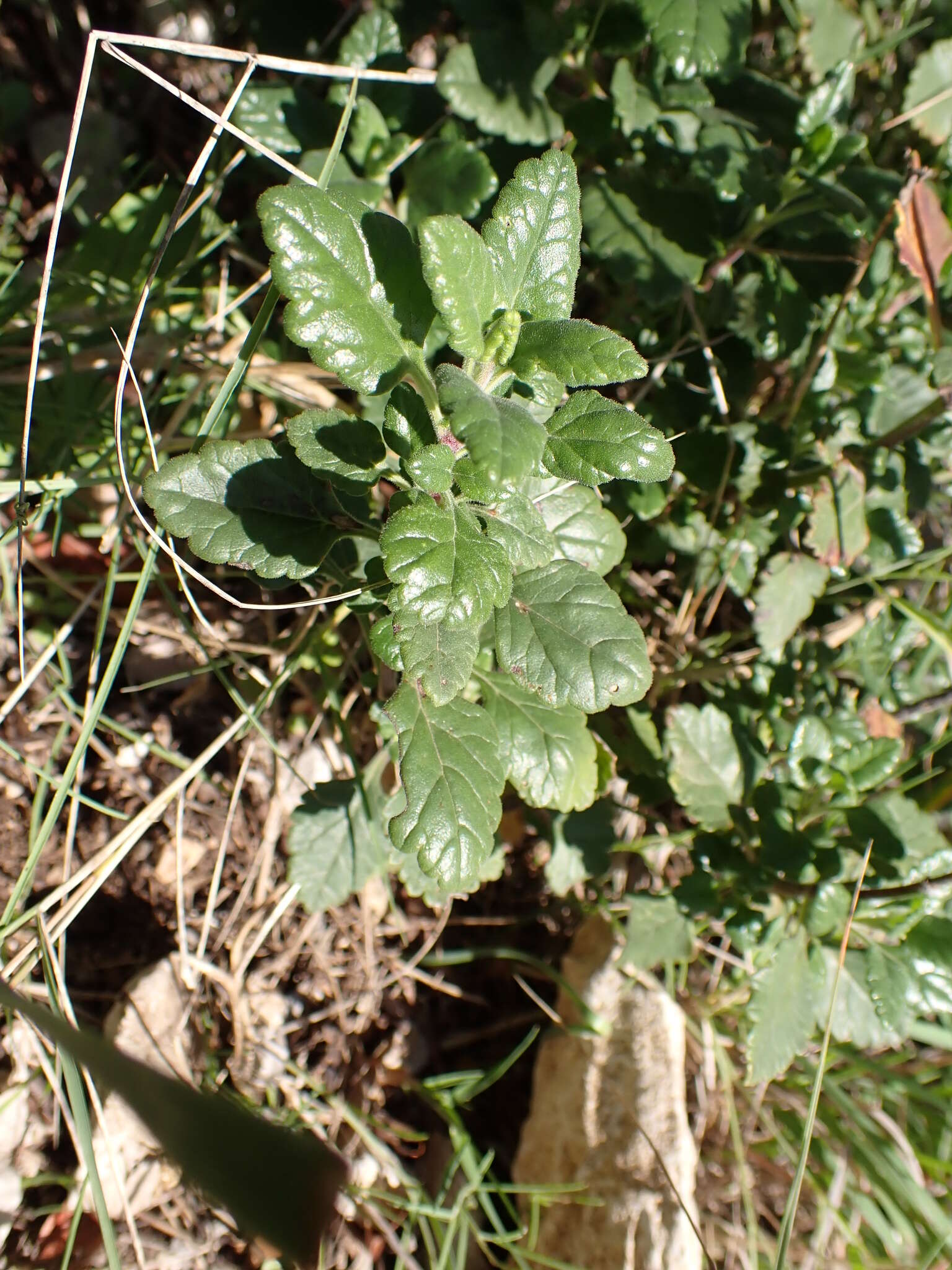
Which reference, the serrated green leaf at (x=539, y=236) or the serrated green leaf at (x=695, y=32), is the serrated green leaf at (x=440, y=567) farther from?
the serrated green leaf at (x=695, y=32)

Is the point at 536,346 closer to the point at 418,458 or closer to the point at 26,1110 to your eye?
the point at 418,458

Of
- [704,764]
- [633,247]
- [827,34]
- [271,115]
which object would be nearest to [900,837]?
Result: [704,764]

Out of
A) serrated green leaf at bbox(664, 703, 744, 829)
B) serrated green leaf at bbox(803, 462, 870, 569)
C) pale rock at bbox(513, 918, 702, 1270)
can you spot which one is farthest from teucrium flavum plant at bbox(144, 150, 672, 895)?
pale rock at bbox(513, 918, 702, 1270)

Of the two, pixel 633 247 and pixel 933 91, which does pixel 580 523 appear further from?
pixel 933 91

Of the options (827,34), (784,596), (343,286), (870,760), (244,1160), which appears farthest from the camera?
(827,34)

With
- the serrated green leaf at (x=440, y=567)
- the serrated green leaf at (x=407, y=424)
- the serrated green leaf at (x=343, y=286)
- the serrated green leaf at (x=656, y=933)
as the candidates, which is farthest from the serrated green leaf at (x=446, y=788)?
the serrated green leaf at (x=656, y=933)

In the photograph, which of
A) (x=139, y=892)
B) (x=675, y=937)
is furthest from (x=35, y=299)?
(x=675, y=937)

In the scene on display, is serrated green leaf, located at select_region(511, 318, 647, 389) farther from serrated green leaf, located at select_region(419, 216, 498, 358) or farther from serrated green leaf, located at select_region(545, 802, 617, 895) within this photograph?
serrated green leaf, located at select_region(545, 802, 617, 895)
